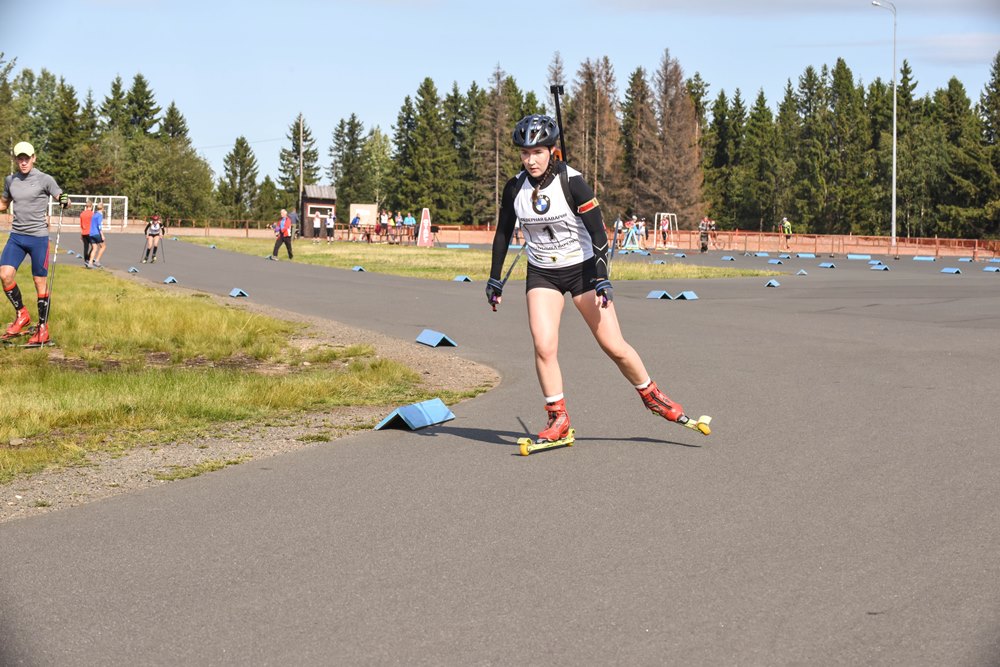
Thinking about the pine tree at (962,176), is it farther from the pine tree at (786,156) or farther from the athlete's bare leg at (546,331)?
the athlete's bare leg at (546,331)

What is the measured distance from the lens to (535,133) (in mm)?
6820

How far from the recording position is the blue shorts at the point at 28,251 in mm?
12344

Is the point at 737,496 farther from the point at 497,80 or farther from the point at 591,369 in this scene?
the point at 497,80

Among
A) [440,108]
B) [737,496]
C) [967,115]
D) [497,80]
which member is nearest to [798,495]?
[737,496]

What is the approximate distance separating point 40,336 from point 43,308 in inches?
13.5

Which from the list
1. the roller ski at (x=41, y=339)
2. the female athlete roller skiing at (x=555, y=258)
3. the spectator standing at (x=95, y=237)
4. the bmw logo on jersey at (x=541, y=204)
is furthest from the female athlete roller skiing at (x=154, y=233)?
the bmw logo on jersey at (x=541, y=204)

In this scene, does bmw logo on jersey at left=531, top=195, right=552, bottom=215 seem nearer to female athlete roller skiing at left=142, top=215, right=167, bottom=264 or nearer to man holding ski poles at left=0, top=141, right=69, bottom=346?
man holding ski poles at left=0, top=141, right=69, bottom=346

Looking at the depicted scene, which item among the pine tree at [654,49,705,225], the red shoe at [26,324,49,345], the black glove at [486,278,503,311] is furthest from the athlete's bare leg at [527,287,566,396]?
the pine tree at [654,49,705,225]

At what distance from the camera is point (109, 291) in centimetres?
1966

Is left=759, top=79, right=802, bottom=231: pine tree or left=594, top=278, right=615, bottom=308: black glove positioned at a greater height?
left=759, top=79, right=802, bottom=231: pine tree

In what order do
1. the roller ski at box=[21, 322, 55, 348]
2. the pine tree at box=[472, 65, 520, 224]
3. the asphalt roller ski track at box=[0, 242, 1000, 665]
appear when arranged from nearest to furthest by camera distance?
1. the asphalt roller ski track at box=[0, 242, 1000, 665]
2. the roller ski at box=[21, 322, 55, 348]
3. the pine tree at box=[472, 65, 520, 224]

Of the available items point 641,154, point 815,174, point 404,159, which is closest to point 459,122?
point 404,159

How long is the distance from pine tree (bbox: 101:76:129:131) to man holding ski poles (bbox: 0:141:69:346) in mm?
127657

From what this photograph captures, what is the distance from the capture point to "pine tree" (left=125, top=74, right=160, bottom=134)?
440 ft
